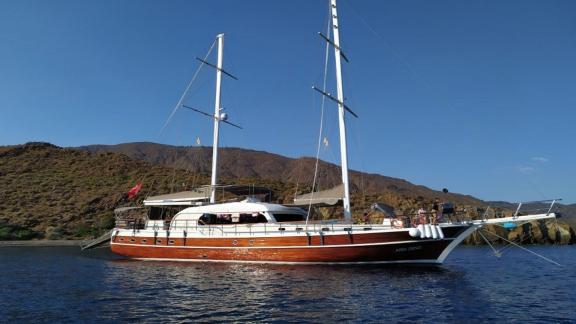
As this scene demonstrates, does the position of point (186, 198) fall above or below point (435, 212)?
above

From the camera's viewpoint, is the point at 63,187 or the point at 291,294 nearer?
the point at 291,294

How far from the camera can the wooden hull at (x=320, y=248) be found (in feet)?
67.3

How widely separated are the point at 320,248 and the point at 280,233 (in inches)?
93.0

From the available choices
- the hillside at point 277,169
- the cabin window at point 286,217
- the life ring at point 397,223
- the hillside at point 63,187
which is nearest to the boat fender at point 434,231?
the life ring at point 397,223

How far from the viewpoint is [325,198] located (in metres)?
23.6

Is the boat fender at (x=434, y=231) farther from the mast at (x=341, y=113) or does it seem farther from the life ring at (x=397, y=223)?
the mast at (x=341, y=113)

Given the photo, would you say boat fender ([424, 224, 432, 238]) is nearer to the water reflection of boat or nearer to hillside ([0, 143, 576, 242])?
the water reflection of boat

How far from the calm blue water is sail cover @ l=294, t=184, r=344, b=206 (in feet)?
12.8

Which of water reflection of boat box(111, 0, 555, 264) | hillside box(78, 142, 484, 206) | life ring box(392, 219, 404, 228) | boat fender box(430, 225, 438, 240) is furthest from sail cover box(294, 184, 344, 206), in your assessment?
hillside box(78, 142, 484, 206)

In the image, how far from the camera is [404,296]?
46.4ft

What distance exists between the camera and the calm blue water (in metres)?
→ 11.9

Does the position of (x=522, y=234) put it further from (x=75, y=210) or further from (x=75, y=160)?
(x=75, y=160)

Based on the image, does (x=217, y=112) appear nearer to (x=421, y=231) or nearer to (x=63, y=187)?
(x=421, y=231)

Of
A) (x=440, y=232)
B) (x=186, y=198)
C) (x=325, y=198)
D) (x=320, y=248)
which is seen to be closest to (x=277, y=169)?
(x=186, y=198)
